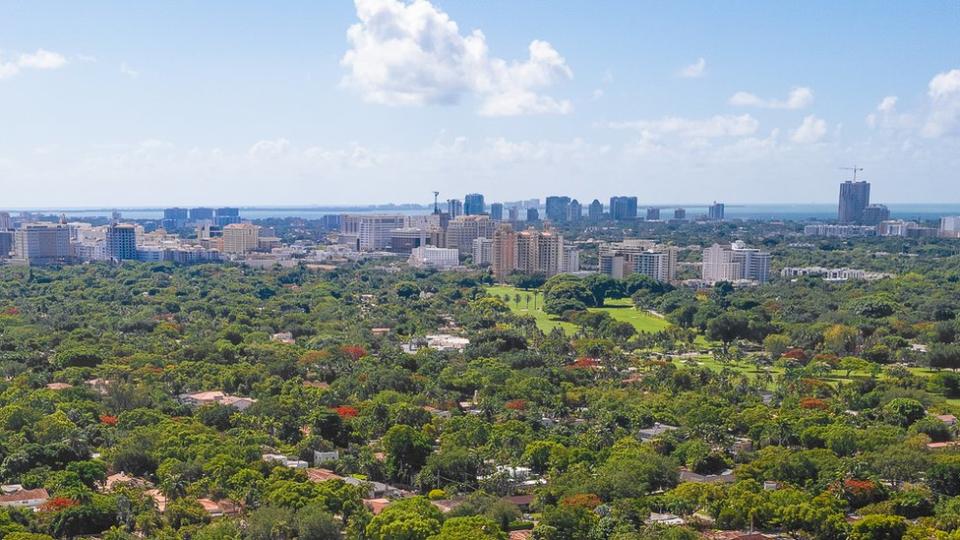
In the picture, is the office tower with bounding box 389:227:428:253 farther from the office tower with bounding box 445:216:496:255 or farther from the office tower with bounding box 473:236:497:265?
the office tower with bounding box 473:236:497:265

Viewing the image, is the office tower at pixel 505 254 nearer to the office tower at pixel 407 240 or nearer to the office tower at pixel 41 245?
the office tower at pixel 407 240

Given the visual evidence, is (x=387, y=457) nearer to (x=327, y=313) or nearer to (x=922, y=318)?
(x=327, y=313)

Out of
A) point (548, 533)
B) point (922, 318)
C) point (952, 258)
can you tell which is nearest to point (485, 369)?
point (548, 533)

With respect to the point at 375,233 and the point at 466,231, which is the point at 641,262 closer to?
the point at 466,231

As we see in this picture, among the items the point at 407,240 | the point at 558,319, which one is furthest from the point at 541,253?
the point at 407,240

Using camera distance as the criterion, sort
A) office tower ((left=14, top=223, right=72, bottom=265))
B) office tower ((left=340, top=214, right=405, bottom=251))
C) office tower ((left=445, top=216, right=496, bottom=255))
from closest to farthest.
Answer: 1. office tower ((left=14, top=223, right=72, bottom=265))
2. office tower ((left=445, top=216, right=496, bottom=255))
3. office tower ((left=340, top=214, right=405, bottom=251))

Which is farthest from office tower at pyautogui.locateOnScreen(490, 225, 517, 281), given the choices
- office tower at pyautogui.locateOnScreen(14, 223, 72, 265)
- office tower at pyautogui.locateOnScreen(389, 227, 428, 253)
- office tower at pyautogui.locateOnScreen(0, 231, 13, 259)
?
office tower at pyautogui.locateOnScreen(0, 231, 13, 259)
